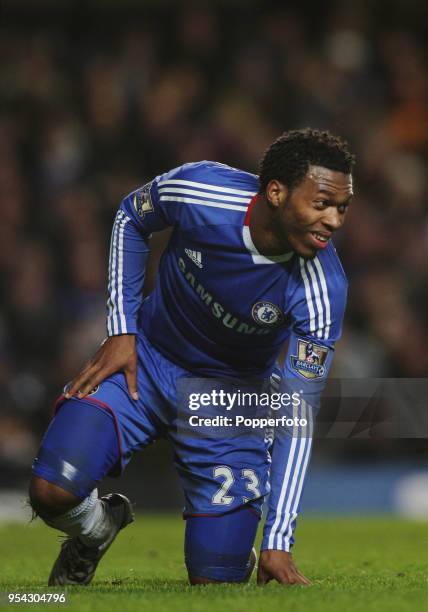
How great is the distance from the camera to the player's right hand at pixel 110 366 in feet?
16.3

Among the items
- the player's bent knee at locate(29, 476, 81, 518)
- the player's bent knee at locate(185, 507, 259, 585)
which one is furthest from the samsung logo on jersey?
the player's bent knee at locate(29, 476, 81, 518)

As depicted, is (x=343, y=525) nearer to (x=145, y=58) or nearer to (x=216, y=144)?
(x=216, y=144)

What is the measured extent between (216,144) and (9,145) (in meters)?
2.18

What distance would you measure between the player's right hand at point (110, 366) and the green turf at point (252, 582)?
2.54 ft

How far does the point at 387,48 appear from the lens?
12992mm

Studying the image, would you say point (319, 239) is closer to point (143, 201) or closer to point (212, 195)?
point (212, 195)

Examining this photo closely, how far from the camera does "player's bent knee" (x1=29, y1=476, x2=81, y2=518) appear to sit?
15.3ft

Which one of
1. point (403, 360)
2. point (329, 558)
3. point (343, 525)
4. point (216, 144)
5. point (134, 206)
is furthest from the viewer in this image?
point (216, 144)

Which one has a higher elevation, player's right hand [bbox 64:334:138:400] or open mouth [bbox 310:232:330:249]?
open mouth [bbox 310:232:330:249]

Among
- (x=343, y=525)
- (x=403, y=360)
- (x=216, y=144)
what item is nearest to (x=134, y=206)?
(x=343, y=525)

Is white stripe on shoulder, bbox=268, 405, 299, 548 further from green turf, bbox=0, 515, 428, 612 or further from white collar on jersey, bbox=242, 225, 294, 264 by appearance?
white collar on jersey, bbox=242, 225, 294, 264

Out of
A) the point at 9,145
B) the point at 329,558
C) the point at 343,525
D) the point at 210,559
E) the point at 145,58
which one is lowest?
the point at 343,525

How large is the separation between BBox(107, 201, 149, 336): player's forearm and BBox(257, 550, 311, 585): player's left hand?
1176 mm

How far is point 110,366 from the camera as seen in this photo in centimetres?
505
